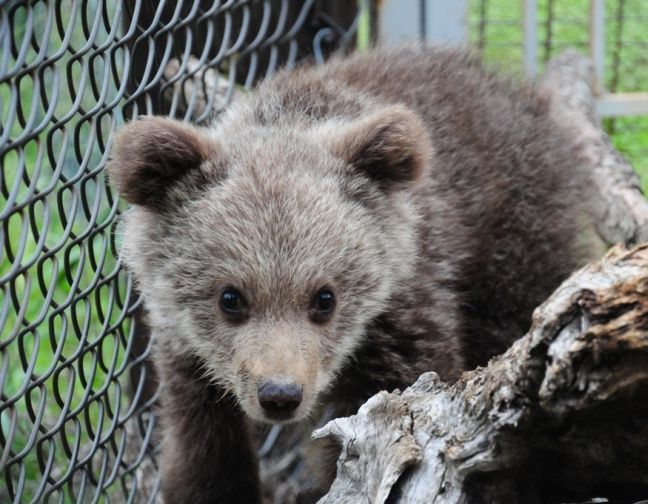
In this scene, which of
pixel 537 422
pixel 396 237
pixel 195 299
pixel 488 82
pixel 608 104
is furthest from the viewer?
pixel 608 104

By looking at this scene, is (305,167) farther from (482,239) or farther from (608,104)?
(608,104)

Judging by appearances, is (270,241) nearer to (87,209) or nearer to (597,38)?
(87,209)

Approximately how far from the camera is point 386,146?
4.17 metres

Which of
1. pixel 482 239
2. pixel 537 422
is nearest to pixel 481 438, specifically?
pixel 537 422

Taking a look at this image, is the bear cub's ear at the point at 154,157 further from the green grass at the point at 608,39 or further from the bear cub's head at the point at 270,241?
the green grass at the point at 608,39

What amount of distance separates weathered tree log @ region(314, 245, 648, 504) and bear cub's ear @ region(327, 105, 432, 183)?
1.29 m

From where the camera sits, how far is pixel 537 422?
8.89ft

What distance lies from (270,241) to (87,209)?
788mm

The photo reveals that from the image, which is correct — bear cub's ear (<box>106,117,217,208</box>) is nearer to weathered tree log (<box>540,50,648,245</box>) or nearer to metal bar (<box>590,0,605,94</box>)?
weathered tree log (<box>540,50,648,245</box>)

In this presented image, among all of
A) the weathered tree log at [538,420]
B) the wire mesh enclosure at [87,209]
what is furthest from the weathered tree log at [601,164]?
the weathered tree log at [538,420]

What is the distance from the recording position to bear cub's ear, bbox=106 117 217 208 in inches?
154

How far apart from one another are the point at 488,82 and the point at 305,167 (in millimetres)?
1827

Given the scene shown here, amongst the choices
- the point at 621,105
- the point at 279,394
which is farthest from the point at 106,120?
the point at 621,105

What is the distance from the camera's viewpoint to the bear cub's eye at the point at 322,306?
13.0 feet
